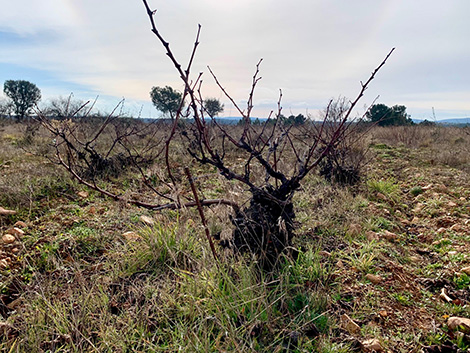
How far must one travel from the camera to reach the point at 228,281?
67.1 inches

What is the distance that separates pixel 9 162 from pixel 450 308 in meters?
6.99

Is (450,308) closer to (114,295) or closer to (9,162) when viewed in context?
(114,295)

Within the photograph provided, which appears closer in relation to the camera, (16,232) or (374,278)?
(374,278)

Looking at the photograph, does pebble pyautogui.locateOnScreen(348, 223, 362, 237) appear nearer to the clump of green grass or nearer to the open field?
the open field

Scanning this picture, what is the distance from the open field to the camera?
1513 mm

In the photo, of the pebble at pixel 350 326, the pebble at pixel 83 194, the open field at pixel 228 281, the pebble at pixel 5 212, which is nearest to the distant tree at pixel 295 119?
the open field at pixel 228 281

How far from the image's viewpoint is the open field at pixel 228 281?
1.51m

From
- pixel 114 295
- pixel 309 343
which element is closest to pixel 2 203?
pixel 114 295

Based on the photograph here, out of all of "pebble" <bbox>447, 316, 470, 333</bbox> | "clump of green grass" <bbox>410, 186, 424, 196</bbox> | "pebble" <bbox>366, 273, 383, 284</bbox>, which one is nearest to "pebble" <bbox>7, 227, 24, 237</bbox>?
"pebble" <bbox>366, 273, 383, 284</bbox>

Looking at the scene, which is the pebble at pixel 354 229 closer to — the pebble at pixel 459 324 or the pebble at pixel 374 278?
the pebble at pixel 374 278

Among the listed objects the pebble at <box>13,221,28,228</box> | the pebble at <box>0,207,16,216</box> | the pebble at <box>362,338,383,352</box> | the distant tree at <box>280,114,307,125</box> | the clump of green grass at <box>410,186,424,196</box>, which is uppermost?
the distant tree at <box>280,114,307,125</box>

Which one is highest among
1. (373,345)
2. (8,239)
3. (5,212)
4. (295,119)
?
(295,119)

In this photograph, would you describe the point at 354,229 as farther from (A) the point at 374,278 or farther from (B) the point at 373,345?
(B) the point at 373,345

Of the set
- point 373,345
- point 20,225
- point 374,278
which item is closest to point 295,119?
point 374,278
